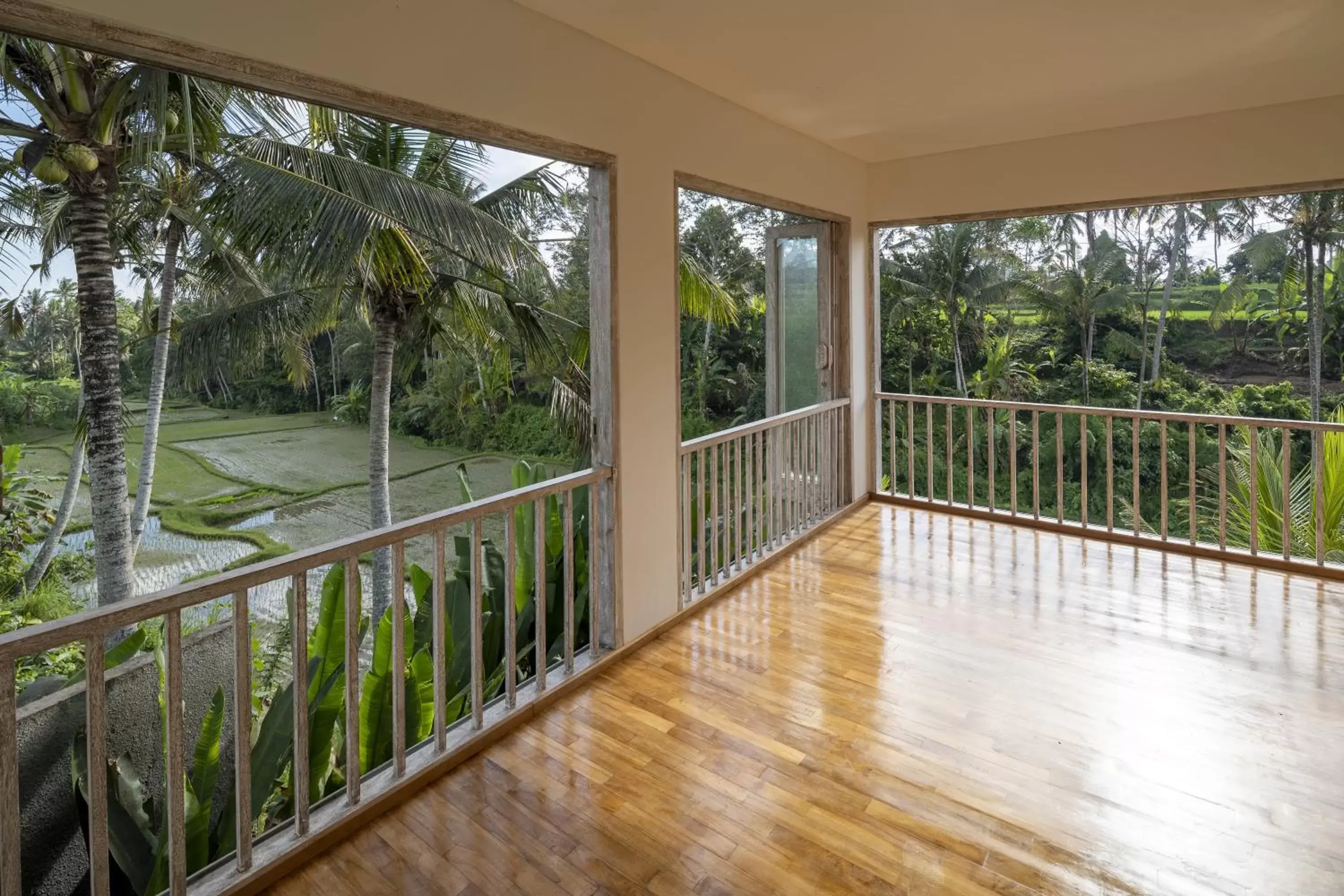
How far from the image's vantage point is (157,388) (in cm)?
364

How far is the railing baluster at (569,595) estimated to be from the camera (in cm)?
270

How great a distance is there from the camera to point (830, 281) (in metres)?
4.82

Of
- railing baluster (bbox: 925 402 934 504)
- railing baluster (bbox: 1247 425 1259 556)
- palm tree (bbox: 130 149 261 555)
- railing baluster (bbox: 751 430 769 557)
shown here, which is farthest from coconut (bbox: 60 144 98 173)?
railing baluster (bbox: 1247 425 1259 556)

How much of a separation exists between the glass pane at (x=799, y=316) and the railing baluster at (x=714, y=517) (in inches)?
59.5

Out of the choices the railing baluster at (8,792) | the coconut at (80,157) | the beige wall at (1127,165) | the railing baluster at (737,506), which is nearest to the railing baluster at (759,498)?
the railing baluster at (737,506)

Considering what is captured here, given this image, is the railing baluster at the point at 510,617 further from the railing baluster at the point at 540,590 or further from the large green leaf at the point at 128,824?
the large green leaf at the point at 128,824

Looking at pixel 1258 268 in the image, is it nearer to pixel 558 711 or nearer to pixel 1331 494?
pixel 1331 494

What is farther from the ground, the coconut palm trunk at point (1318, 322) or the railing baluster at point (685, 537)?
the coconut palm trunk at point (1318, 322)

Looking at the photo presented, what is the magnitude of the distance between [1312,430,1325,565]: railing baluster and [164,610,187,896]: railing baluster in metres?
4.80

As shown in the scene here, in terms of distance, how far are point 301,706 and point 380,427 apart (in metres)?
3.28

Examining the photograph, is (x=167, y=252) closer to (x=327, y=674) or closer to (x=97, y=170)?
(x=97, y=170)

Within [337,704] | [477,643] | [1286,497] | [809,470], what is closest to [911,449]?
[809,470]

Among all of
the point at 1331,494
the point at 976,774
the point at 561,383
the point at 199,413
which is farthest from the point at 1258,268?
the point at 199,413

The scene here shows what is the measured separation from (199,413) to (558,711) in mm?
2901
